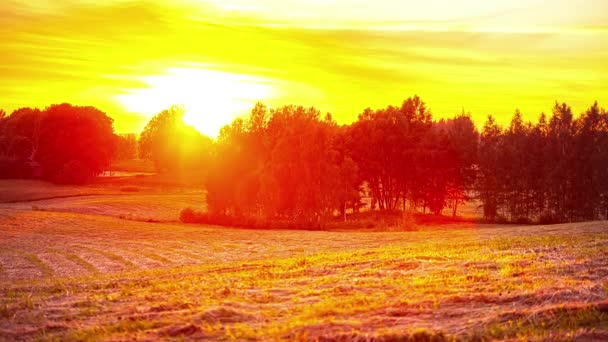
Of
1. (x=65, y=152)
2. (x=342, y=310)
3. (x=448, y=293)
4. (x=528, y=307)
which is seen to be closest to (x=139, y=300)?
(x=342, y=310)

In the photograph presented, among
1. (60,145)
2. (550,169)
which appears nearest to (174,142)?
(60,145)

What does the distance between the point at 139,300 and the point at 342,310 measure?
A: 16.7ft

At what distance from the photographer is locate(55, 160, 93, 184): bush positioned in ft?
357

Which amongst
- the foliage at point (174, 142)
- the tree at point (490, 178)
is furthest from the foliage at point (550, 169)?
the foliage at point (174, 142)

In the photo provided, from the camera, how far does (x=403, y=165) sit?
8350cm

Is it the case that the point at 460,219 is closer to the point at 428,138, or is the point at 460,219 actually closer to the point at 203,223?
the point at 428,138

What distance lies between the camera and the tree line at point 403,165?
66250 millimetres

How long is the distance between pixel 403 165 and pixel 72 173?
63484 millimetres

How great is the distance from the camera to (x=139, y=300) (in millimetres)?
13078

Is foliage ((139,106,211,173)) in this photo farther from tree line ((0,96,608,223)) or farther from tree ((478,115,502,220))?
tree ((478,115,502,220))

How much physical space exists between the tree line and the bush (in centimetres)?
4493

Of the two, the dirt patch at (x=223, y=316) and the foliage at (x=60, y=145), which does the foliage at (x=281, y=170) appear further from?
the foliage at (x=60, y=145)

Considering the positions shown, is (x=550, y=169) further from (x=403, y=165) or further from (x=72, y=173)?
(x=72, y=173)

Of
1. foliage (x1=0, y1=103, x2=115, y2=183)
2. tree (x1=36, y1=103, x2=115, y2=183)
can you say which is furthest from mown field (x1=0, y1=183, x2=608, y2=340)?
foliage (x1=0, y1=103, x2=115, y2=183)
